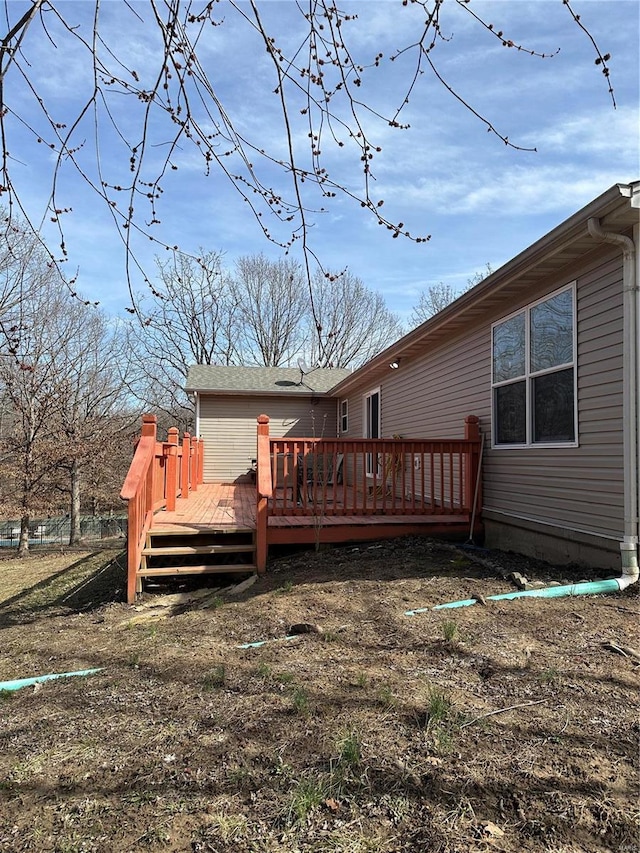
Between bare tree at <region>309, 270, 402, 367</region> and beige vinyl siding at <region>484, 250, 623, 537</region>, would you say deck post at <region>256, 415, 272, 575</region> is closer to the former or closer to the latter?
beige vinyl siding at <region>484, 250, 623, 537</region>

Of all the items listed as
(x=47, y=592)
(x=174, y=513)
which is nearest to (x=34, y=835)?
(x=174, y=513)

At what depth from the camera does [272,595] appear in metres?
4.68

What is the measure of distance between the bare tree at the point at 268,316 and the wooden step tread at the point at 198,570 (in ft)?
76.0

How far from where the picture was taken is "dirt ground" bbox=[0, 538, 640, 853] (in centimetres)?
170

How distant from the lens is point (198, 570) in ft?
18.0

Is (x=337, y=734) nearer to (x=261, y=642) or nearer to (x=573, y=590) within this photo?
(x=261, y=642)

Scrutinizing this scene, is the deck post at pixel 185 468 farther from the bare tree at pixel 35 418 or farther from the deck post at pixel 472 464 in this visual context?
the bare tree at pixel 35 418

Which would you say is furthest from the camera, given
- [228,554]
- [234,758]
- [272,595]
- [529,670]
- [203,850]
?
[228,554]

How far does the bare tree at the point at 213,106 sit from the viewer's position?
7.54ft

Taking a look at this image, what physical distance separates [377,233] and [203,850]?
110 inches

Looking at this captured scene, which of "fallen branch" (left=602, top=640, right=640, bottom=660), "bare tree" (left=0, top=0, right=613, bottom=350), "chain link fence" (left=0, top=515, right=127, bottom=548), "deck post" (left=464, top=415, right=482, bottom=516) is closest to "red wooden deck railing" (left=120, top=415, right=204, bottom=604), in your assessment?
"bare tree" (left=0, top=0, right=613, bottom=350)

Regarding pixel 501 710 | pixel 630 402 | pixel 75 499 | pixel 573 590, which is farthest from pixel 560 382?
pixel 75 499

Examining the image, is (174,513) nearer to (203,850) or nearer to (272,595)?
(272,595)

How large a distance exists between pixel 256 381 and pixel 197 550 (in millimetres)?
10049
